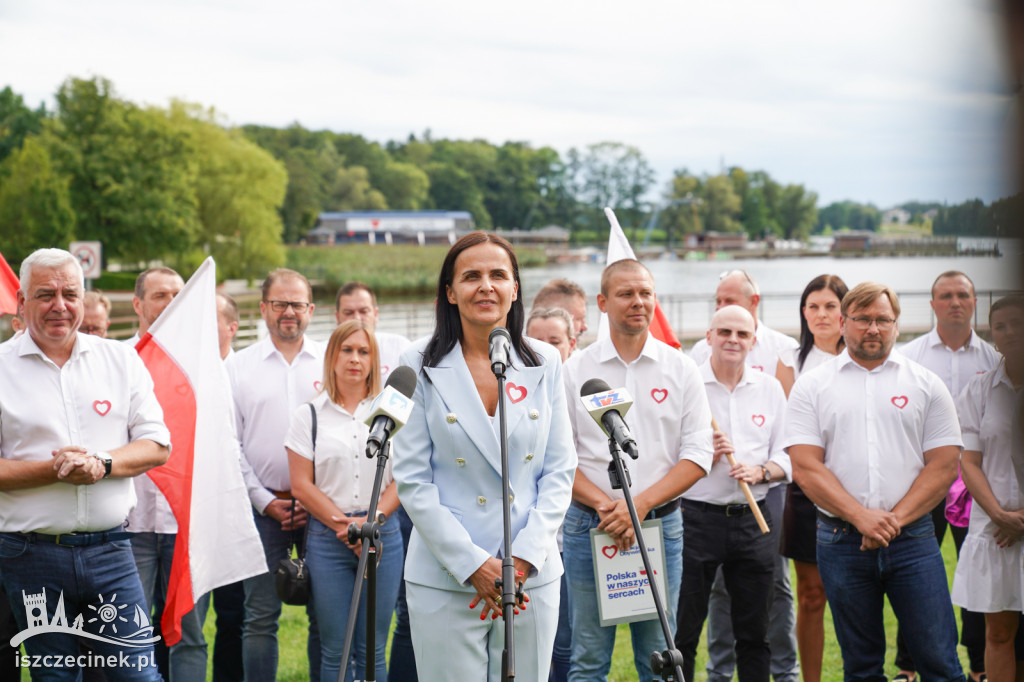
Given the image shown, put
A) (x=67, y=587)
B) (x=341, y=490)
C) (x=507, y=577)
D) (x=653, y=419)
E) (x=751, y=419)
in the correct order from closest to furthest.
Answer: (x=507, y=577)
(x=67, y=587)
(x=653, y=419)
(x=341, y=490)
(x=751, y=419)

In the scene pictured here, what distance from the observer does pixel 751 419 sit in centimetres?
519

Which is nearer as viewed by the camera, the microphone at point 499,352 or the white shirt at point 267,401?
the microphone at point 499,352

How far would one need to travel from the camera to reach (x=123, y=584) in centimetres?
414

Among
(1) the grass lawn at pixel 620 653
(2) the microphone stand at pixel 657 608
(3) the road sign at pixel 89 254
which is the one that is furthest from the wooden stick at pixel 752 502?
(3) the road sign at pixel 89 254

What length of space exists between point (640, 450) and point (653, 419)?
0.62ft

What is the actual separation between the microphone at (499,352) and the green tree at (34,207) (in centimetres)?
4156

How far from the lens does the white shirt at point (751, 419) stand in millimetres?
5078

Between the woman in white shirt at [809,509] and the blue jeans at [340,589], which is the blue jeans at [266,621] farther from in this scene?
the woman in white shirt at [809,509]

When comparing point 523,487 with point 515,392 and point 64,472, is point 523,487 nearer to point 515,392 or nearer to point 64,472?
point 515,392

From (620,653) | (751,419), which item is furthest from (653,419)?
(620,653)

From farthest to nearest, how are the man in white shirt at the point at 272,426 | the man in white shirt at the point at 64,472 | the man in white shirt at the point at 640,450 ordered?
the man in white shirt at the point at 272,426
the man in white shirt at the point at 640,450
the man in white shirt at the point at 64,472

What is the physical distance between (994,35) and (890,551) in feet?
13.4

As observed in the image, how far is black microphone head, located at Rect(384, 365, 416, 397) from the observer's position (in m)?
3.08

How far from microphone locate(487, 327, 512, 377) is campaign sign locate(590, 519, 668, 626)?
158 cm
